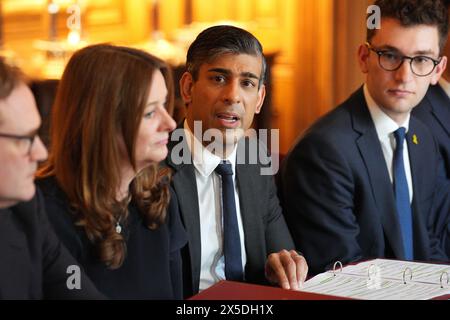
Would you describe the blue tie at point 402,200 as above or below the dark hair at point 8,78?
below

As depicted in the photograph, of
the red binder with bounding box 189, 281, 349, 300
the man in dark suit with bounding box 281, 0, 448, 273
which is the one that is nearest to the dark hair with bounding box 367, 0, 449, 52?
the man in dark suit with bounding box 281, 0, 448, 273

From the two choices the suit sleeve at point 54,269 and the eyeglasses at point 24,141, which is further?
the suit sleeve at point 54,269

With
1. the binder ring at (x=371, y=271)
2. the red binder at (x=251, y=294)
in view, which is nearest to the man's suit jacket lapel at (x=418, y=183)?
the binder ring at (x=371, y=271)

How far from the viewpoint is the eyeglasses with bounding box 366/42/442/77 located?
8.52 feet

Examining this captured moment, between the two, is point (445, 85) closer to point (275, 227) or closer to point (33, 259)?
point (275, 227)

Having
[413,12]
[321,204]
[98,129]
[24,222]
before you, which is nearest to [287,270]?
[321,204]

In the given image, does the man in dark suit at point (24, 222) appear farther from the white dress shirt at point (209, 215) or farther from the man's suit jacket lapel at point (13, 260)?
the white dress shirt at point (209, 215)

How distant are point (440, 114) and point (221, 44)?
1127 mm

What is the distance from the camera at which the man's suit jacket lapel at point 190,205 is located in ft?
7.13

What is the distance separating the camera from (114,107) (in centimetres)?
178

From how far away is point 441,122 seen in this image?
3.01 meters

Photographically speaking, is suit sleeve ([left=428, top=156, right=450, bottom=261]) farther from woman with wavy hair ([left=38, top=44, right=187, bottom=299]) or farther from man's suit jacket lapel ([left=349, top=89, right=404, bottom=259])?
woman with wavy hair ([left=38, top=44, right=187, bottom=299])

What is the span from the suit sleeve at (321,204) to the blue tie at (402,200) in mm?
159

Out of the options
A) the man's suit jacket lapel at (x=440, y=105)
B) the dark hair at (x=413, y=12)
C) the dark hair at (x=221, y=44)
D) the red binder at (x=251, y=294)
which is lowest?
the red binder at (x=251, y=294)
